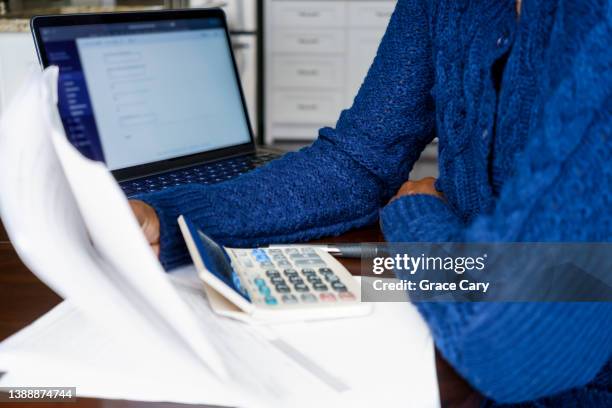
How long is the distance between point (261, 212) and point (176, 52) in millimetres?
508

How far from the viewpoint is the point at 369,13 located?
3.77 m

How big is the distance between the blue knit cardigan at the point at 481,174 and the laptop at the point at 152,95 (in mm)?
272

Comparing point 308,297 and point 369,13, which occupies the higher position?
point 308,297

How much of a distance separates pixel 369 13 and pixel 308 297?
335 cm

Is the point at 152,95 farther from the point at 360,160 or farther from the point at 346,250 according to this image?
the point at 346,250

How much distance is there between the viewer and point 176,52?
122 centimetres

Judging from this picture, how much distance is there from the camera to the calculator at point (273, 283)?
58cm

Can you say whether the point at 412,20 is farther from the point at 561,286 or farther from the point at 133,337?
the point at 133,337

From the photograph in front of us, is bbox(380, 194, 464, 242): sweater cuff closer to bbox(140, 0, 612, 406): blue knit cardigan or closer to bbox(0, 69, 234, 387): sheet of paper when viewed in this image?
bbox(140, 0, 612, 406): blue knit cardigan

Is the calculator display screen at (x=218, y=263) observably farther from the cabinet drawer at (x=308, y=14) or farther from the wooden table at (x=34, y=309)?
the cabinet drawer at (x=308, y=14)

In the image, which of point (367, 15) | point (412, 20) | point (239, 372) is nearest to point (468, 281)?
point (239, 372)

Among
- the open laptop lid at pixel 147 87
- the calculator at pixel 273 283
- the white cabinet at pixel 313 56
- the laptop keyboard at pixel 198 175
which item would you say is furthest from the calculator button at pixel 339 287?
the white cabinet at pixel 313 56

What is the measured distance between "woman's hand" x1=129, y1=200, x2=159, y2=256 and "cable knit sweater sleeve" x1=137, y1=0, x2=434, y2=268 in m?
0.10

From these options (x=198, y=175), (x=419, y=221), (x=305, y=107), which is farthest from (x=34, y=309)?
(x=305, y=107)
